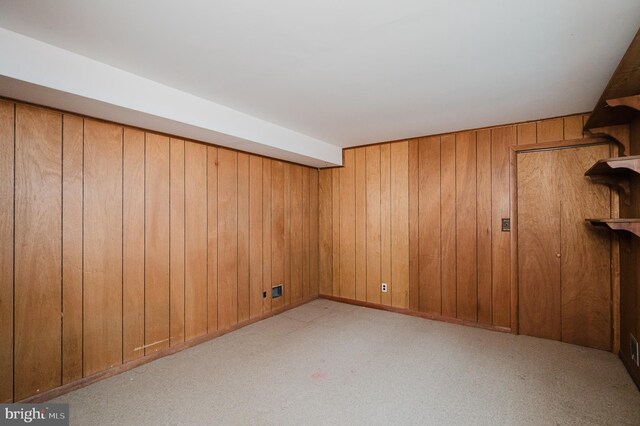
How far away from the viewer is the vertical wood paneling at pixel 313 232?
4.40 metres

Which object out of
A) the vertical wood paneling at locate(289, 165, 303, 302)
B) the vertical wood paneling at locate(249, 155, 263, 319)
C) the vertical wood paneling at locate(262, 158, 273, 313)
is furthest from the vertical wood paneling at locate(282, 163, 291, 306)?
the vertical wood paneling at locate(249, 155, 263, 319)

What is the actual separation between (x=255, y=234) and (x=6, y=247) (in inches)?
81.6

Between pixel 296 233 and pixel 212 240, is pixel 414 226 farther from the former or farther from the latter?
pixel 212 240

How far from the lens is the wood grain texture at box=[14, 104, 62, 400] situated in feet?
6.20

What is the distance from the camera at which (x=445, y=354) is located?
8.64 ft

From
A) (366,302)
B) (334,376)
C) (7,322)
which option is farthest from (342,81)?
(366,302)

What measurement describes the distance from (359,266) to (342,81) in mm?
2703

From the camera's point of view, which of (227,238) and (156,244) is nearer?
(156,244)

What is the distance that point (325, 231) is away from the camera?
177 inches

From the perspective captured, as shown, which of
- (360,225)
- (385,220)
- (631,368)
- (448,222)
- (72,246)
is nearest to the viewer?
(72,246)

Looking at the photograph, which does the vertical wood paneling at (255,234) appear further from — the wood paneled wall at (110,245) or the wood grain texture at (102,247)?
the wood grain texture at (102,247)

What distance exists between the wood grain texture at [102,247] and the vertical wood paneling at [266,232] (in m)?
1.57

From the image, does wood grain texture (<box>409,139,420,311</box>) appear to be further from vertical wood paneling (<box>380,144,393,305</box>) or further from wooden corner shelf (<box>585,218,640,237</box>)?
wooden corner shelf (<box>585,218,640,237</box>)

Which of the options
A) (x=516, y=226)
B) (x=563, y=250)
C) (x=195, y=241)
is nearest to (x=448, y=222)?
(x=516, y=226)
